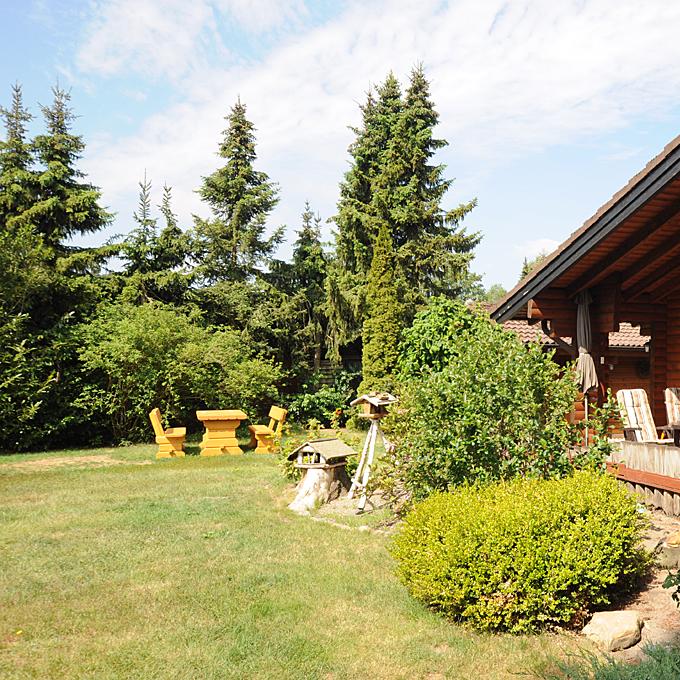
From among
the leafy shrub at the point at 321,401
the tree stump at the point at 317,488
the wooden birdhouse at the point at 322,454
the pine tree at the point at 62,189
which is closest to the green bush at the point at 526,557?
the tree stump at the point at 317,488


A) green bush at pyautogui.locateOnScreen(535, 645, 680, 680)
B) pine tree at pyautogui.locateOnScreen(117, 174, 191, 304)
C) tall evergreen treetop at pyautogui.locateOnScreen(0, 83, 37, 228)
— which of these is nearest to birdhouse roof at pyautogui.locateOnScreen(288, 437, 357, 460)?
green bush at pyautogui.locateOnScreen(535, 645, 680, 680)

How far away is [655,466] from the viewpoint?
7.31 metres

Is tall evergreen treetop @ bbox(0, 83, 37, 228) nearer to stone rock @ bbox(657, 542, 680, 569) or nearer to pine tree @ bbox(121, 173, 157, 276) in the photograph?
pine tree @ bbox(121, 173, 157, 276)

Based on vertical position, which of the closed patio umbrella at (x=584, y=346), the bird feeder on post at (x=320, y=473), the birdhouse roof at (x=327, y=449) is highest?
the closed patio umbrella at (x=584, y=346)

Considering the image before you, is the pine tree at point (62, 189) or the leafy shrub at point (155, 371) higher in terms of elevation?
the pine tree at point (62, 189)

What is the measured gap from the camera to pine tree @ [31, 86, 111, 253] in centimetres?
1905

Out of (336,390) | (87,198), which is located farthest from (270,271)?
(87,198)

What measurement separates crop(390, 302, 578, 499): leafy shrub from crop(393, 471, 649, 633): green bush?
1.07 m

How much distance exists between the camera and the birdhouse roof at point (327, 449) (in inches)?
363

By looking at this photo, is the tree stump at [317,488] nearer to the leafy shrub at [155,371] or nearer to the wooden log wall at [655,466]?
the wooden log wall at [655,466]

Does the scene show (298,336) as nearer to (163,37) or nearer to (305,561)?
(163,37)

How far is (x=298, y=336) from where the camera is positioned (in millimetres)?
21984

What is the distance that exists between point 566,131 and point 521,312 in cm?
506

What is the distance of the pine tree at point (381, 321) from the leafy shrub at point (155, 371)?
11.7ft
